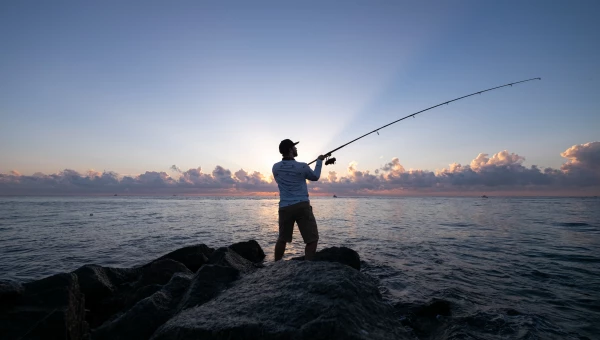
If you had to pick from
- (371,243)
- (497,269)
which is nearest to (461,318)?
(497,269)

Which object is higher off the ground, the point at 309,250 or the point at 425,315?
the point at 309,250

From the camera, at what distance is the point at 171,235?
52.3ft

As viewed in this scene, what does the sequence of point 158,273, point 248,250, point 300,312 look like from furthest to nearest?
point 248,250 → point 158,273 → point 300,312

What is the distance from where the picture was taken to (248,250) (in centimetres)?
933

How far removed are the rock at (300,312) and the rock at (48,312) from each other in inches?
66.4

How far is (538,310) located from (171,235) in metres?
16.0

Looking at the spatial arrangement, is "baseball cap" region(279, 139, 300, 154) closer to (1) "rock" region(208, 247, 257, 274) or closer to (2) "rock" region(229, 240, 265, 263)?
(1) "rock" region(208, 247, 257, 274)

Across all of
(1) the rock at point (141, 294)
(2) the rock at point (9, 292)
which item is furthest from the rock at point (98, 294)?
(2) the rock at point (9, 292)

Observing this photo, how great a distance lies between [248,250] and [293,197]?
4219 millimetres

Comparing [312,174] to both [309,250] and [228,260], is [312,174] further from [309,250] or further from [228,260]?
[228,260]

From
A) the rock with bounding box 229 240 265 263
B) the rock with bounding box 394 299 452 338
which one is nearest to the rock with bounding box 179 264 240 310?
the rock with bounding box 394 299 452 338

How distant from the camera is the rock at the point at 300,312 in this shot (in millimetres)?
2529

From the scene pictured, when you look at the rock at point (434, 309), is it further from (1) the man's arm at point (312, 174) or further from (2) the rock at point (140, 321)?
(2) the rock at point (140, 321)

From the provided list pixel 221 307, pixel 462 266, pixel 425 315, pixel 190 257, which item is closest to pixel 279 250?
pixel 221 307
